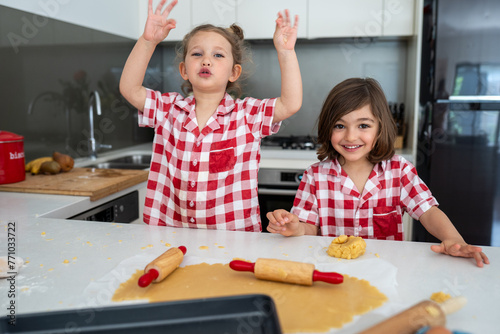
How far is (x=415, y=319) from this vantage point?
0.58 m

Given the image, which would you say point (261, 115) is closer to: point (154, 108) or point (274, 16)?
point (154, 108)

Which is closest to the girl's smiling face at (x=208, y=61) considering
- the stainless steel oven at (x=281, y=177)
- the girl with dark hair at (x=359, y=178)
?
the girl with dark hair at (x=359, y=178)

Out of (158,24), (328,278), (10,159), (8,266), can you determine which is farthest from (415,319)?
(10,159)

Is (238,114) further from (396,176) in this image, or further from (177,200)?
(396,176)

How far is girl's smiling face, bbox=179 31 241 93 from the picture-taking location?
1.22 meters

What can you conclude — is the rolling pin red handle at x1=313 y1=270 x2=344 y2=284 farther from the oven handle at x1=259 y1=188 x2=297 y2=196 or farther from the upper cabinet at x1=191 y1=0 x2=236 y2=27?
the upper cabinet at x1=191 y1=0 x2=236 y2=27

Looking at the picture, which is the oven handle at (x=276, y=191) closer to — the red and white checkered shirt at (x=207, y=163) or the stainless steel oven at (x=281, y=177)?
the stainless steel oven at (x=281, y=177)

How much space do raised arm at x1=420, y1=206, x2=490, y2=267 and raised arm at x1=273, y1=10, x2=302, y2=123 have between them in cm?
46

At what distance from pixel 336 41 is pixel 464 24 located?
0.88 metres

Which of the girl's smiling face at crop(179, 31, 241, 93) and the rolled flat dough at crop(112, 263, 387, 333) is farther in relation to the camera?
the girl's smiling face at crop(179, 31, 241, 93)

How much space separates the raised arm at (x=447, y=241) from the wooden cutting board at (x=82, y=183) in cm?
109

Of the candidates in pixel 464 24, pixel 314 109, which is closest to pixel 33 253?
pixel 464 24

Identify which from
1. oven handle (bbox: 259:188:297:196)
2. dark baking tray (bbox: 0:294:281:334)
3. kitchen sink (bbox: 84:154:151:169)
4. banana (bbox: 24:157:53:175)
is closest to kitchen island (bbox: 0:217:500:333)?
dark baking tray (bbox: 0:294:281:334)

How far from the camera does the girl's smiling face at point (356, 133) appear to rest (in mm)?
1209
